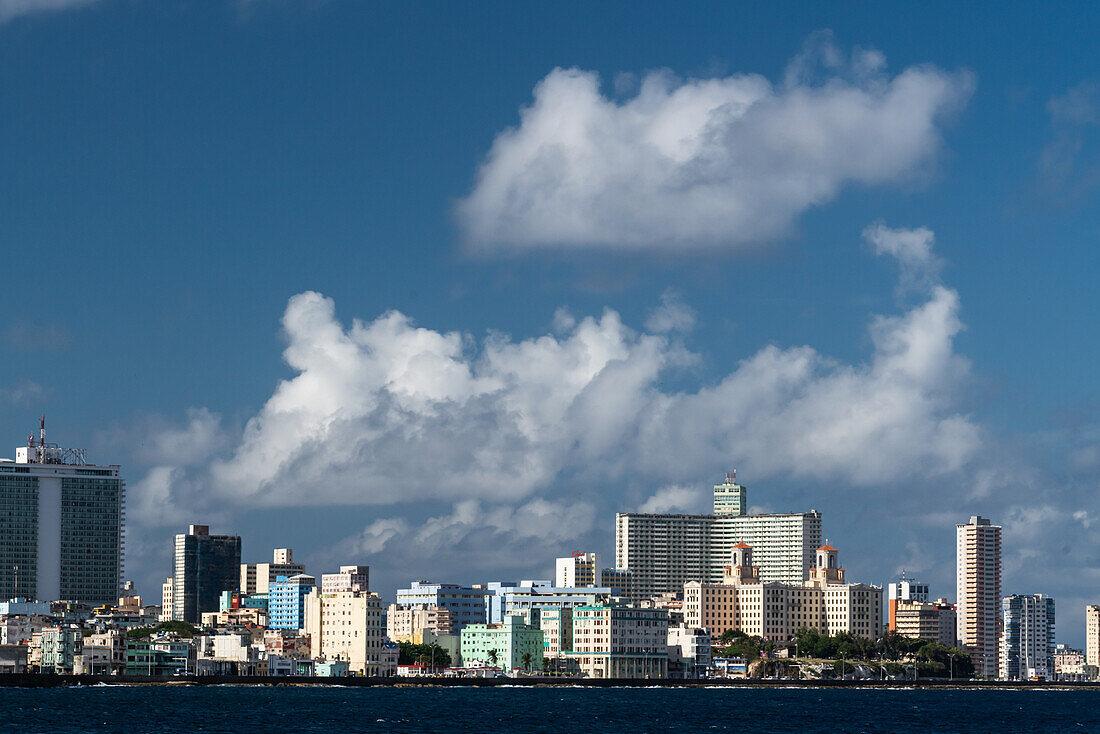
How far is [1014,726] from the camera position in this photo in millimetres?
160750

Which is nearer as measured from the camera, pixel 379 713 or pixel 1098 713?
pixel 379 713

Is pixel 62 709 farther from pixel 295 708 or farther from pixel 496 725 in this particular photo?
pixel 496 725

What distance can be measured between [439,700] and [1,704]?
45.7 meters

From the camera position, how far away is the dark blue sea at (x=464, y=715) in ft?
450

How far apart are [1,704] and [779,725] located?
6924cm

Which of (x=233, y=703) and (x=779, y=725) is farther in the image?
(x=233, y=703)

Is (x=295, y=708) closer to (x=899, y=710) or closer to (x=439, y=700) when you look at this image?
(x=439, y=700)

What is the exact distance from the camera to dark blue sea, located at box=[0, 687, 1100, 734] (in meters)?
137

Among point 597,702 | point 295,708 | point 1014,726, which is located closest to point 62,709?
point 295,708

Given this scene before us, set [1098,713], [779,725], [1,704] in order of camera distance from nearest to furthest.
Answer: [779,725], [1,704], [1098,713]

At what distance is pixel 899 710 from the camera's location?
610ft

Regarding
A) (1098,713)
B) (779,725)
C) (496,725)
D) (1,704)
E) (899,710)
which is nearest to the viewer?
(496,725)

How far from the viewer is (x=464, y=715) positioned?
157125 mm

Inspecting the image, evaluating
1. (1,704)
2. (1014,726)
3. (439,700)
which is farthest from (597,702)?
(1,704)
